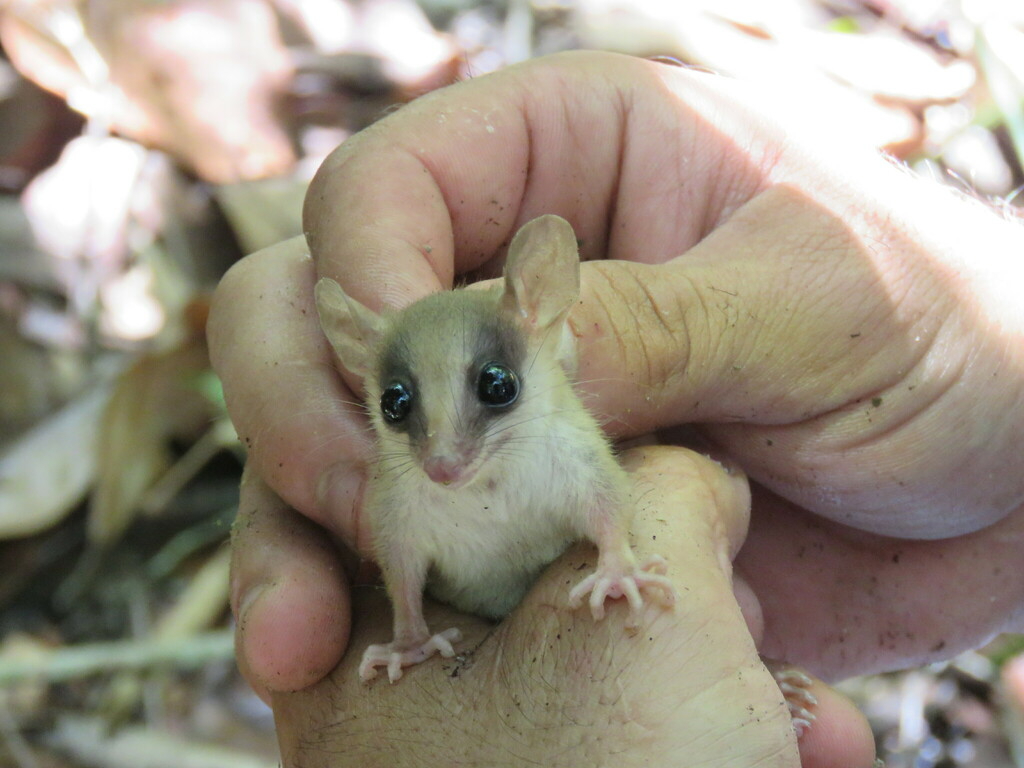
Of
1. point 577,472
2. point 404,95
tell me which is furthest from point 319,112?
point 577,472

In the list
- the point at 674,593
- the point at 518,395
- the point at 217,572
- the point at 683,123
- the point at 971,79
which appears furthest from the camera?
the point at 971,79

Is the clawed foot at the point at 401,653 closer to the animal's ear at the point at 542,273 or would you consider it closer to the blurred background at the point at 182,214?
the animal's ear at the point at 542,273

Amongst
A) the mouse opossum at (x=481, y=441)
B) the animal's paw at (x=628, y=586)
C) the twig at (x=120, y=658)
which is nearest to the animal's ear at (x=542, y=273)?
the mouse opossum at (x=481, y=441)

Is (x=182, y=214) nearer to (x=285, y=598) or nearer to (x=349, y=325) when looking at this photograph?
(x=349, y=325)

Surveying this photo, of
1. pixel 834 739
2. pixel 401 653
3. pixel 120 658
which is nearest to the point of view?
pixel 401 653

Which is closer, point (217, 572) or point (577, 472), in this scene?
point (577, 472)

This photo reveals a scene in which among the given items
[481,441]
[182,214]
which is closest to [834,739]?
[481,441]

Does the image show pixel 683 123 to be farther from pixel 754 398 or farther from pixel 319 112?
pixel 319 112
